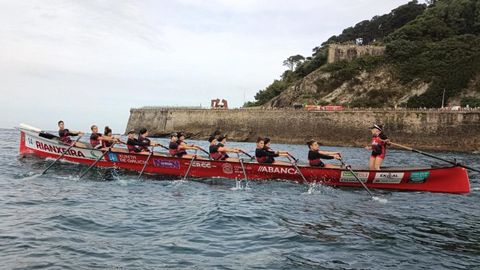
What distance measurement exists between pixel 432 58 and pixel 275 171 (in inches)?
2244

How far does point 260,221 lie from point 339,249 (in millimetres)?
2425

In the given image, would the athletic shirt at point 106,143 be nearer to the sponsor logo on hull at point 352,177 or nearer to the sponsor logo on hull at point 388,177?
the sponsor logo on hull at point 352,177

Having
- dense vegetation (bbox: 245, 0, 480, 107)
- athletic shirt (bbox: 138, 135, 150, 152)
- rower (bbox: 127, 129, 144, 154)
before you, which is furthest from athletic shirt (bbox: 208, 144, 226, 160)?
dense vegetation (bbox: 245, 0, 480, 107)

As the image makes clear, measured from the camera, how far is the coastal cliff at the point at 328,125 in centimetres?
4525

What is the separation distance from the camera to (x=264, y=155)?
1612 centimetres

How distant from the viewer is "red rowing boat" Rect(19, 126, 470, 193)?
14320 mm

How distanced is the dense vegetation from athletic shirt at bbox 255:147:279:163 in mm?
44529

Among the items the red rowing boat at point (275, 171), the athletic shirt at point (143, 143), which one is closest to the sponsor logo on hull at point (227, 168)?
the red rowing boat at point (275, 171)

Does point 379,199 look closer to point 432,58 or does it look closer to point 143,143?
point 143,143

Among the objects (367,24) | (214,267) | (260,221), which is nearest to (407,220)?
(260,221)

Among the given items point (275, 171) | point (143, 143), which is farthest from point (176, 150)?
point (275, 171)

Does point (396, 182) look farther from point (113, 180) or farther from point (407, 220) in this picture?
point (113, 180)

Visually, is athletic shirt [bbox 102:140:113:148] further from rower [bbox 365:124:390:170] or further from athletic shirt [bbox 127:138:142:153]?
rower [bbox 365:124:390:170]

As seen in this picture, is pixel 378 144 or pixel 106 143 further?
pixel 106 143
